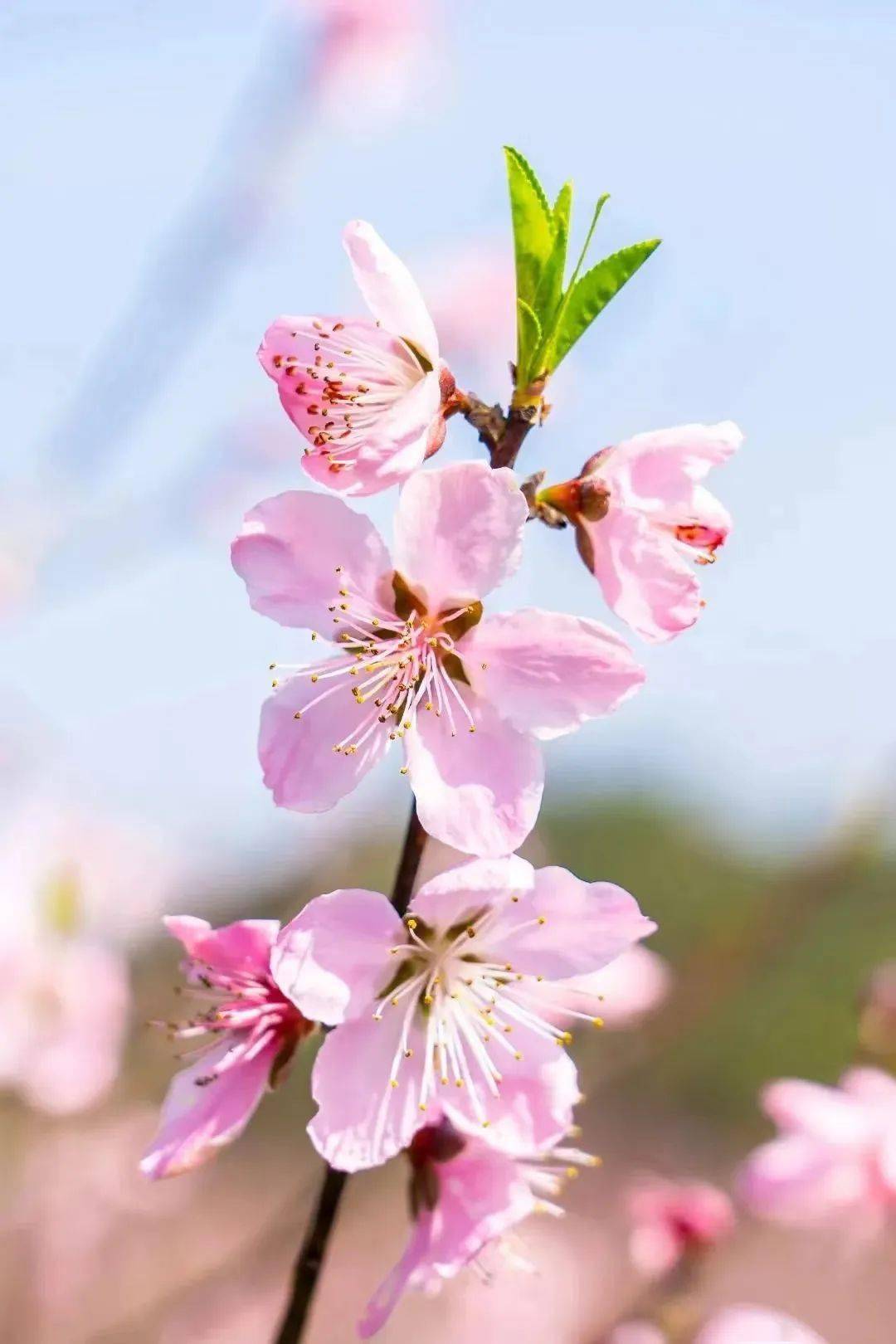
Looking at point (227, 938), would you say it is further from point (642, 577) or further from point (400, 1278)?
point (642, 577)

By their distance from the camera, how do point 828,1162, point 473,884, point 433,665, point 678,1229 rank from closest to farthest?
point 473,884
point 433,665
point 828,1162
point 678,1229

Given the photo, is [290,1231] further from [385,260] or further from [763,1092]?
[385,260]

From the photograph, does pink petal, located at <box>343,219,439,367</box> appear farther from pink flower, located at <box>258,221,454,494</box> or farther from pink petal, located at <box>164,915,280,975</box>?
pink petal, located at <box>164,915,280,975</box>

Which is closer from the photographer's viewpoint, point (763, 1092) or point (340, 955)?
point (340, 955)

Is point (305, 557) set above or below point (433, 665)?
above

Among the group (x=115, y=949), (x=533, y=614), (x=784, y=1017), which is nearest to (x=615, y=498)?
(x=533, y=614)

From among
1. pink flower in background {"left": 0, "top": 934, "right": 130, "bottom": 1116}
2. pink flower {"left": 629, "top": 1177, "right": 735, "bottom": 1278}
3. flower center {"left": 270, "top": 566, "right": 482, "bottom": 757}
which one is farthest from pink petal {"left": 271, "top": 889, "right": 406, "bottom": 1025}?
pink flower in background {"left": 0, "top": 934, "right": 130, "bottom": 1116}

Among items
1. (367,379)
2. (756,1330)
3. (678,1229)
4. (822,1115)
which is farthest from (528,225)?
(678,1229)
